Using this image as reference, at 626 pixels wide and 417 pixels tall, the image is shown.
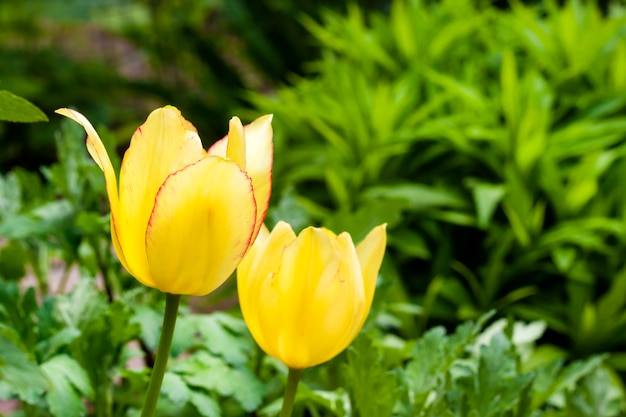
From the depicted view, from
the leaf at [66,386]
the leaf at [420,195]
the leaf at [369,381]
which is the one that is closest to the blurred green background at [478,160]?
the leaf at [420,195]

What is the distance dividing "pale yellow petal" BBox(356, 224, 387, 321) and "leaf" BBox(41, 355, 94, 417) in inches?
9.4

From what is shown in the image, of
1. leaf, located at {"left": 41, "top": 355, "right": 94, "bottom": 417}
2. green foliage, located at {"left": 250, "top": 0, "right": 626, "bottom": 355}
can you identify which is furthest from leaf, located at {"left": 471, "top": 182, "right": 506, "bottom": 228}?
leaf, located at {"left": 41, "top": 355, "right": 94, "bottom": 417}

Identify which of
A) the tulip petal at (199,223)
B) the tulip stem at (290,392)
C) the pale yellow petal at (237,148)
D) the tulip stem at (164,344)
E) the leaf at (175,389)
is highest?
the pale yellow petal at (237,148)

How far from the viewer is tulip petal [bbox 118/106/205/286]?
0.51 metres

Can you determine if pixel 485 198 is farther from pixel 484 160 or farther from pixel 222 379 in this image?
pixel 222 379

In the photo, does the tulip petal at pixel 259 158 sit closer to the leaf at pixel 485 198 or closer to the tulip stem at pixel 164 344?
the tulip stem at pixel 164 344

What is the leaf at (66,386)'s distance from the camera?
639mm

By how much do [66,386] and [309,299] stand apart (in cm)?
23

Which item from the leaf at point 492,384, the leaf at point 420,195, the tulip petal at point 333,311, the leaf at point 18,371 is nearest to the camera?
the leaf at point 18,371

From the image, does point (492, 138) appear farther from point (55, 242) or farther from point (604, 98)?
point (55, 242)

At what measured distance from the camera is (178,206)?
491 mm

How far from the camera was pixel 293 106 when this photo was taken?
216 cm

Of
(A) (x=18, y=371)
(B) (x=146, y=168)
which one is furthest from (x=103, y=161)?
(A) (x=18, y=371)

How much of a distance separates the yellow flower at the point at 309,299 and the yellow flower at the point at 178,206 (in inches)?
1.8
